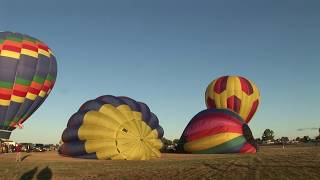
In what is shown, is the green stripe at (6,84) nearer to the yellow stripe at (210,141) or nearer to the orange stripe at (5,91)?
the orange stripe at (5,91)

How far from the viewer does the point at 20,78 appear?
108ft

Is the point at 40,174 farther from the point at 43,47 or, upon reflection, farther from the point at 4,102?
the point at 43,47

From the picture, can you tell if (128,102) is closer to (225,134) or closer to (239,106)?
(225,134)

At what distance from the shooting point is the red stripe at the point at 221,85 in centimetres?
3947

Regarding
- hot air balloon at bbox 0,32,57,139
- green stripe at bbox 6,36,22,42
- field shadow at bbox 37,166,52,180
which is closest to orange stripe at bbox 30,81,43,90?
hot air balloon at bbox 0,32,57,139

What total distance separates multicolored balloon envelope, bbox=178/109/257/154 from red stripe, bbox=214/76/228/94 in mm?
7911

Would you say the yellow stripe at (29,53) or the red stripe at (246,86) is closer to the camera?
the yellow stripe at (29,53)

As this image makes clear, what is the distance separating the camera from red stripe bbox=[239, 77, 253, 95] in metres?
39.6

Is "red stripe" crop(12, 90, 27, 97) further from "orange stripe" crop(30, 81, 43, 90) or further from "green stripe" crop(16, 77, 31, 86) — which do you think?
"orange stripe" crop(30, 81, 43, 90)

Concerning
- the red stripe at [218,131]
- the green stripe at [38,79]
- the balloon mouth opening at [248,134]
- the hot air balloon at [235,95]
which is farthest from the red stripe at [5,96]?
the hot air balloon at [235,95]

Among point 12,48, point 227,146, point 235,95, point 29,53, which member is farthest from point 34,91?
point 235,95

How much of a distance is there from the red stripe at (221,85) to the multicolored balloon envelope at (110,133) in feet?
49.3

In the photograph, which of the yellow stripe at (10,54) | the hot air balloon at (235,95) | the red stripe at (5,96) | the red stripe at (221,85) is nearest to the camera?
the red stripe at (5,96)

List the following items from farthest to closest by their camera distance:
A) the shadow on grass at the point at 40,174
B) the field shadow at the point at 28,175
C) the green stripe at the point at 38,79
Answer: the green stripe at the point at 38,79 < the shadow on grass at the point at 40,174 < the field shadow at the point at 28,175
